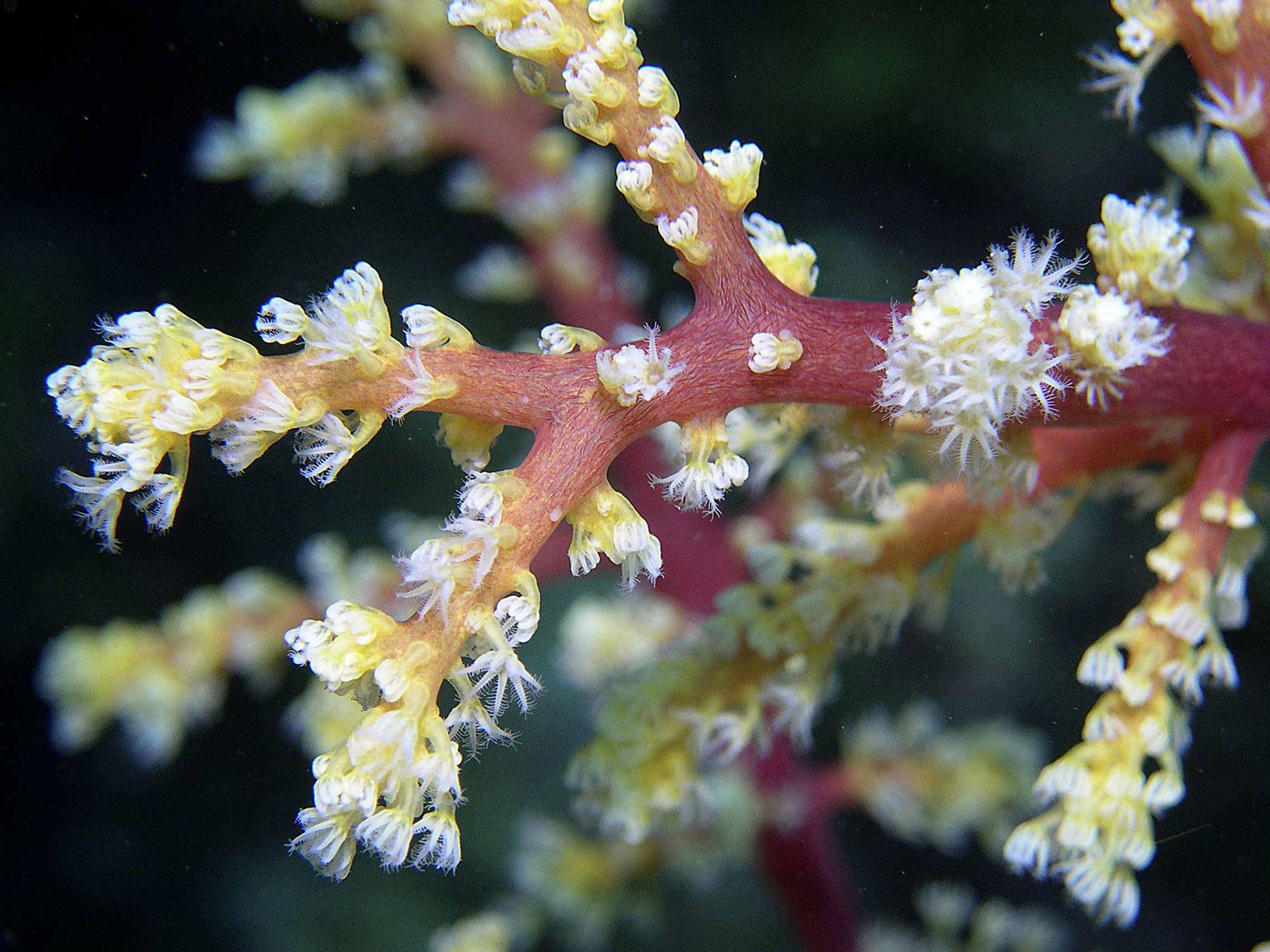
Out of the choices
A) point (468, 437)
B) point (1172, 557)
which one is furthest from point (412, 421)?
point (1172, 557)

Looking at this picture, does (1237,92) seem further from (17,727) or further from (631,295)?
(17,727)

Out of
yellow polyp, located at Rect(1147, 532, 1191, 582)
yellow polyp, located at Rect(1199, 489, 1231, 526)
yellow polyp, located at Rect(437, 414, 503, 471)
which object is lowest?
yellow polyp, located at Rect(437, 414, 503, 471)

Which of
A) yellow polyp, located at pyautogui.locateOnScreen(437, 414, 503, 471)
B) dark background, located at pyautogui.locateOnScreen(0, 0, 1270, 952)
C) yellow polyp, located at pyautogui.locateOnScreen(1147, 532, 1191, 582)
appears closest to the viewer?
yellow polyp, located at pyautogui.locateOnScreen(437, 414, 503, 471)

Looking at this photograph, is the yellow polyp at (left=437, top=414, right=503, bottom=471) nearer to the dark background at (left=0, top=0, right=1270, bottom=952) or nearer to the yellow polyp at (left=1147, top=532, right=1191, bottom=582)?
the dark background at (left=0, top=0, right=1270, bottom=952)

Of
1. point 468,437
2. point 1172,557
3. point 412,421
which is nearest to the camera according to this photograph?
point 468,437

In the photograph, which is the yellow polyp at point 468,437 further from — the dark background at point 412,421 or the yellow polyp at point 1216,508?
the yellow polyp at point 1216,508

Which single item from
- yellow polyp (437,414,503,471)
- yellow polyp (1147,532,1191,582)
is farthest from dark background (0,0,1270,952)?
yellow polyp (437,414,503,471)

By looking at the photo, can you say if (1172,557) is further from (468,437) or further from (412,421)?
(412,421)

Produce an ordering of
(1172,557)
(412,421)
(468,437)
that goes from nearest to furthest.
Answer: (468,437) < (1172,557) < (412,421)

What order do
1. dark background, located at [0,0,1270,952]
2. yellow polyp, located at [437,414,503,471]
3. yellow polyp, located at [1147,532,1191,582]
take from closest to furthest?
yellow polyp, located at [437,414,503,471] < yellow polyp, located at [1147,532,1191,582] < dark background, located at [0,0,1270,952]
